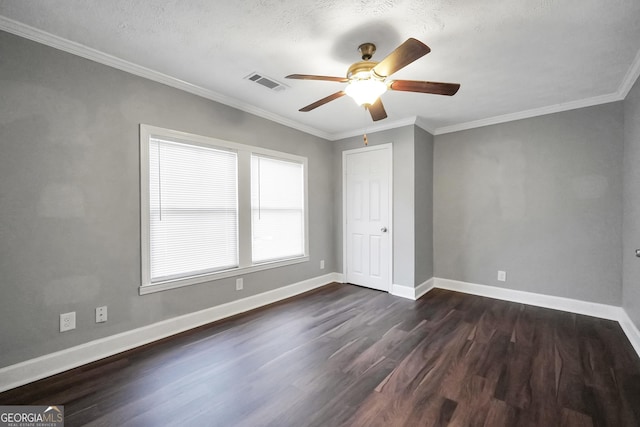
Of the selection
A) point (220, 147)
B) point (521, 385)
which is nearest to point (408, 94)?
point (220, 147)

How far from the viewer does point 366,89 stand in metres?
1.94

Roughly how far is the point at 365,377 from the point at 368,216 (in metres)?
2.58

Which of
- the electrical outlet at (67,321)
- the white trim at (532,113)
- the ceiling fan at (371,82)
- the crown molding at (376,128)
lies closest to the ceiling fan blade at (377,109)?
the ceiling fan at (371,82)

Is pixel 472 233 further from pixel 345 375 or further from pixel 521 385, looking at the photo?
pixel 345 375

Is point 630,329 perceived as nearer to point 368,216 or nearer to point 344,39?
point 368,216

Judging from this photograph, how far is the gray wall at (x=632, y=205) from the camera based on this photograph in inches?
Answer: 96.4

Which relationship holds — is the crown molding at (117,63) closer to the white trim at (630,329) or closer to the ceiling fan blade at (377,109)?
the ceiling fan blade at (377,109)

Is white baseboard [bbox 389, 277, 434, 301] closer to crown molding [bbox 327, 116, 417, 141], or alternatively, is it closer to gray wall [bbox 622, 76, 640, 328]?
gray wall [bbox 622, 76, 640, 328]

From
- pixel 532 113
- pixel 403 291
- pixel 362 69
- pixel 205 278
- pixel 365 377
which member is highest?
pixel 532 113

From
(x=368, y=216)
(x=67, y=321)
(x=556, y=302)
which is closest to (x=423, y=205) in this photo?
(x=368, y=216)

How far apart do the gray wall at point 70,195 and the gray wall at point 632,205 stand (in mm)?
4325

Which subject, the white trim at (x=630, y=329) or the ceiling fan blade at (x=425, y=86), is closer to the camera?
the ceiling fan blade at (x=425, y=86)

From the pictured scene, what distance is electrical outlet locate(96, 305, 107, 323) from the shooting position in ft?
7.29

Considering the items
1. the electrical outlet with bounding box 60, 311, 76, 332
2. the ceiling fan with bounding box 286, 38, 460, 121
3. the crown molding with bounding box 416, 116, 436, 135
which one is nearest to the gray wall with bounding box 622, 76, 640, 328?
the crown molding with bounding box 416, 116, 436, 135
